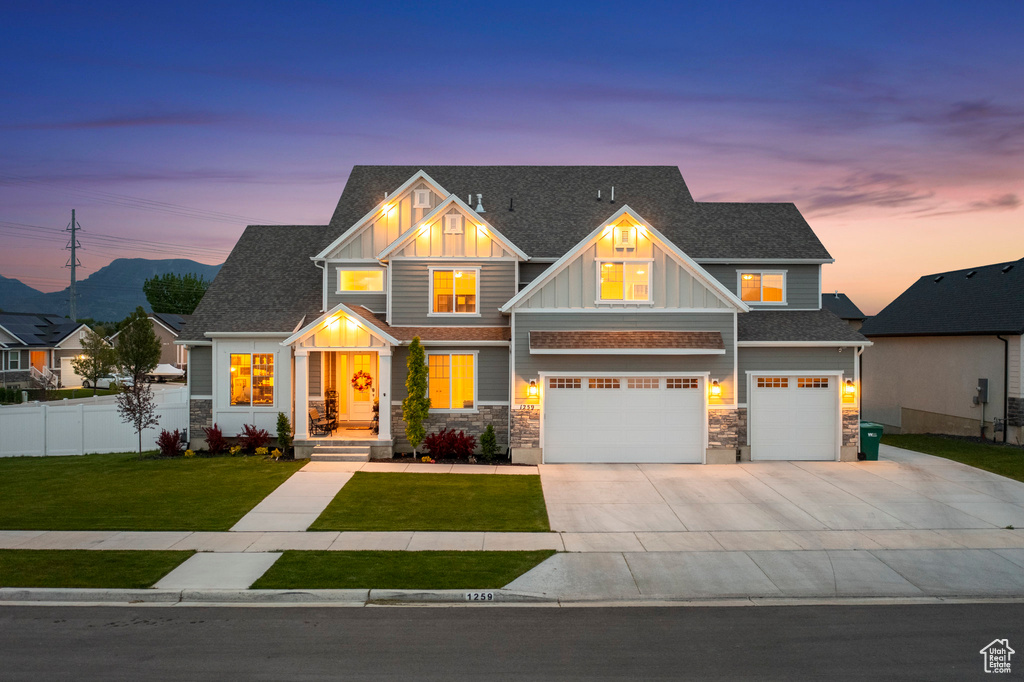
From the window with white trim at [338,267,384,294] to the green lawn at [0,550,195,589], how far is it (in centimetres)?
1149

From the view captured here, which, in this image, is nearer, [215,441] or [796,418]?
[796,418]

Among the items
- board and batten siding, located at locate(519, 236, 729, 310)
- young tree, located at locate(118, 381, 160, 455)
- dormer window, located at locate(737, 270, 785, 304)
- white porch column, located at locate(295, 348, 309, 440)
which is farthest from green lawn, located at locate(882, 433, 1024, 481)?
young tree, located at locate(118, 381, 160, 455)

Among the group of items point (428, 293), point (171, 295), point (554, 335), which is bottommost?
point (554, 335)

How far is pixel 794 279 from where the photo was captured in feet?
68.9

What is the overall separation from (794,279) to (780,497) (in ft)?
29.0

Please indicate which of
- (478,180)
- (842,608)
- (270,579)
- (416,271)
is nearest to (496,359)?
(416,271)

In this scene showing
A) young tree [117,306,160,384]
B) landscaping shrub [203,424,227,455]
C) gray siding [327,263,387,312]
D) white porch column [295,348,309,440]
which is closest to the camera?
white porch column [295,348,309,440]

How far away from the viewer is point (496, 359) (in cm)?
1948

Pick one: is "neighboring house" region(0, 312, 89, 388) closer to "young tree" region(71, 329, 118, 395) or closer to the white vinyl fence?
"young tree" region(71, 329, 118, 395)

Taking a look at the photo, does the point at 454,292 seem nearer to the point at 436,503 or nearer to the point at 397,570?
the point at 436,503

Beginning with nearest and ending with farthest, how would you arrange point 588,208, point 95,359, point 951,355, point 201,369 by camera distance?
point 201,369, point 588,208, point 951,355, point 95,359

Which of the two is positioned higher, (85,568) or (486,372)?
(486,372)

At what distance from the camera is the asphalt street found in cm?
691

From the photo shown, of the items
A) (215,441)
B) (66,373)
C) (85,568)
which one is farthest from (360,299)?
(66,373)
